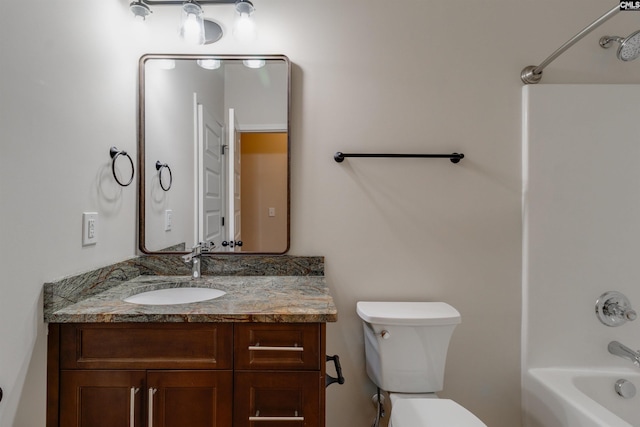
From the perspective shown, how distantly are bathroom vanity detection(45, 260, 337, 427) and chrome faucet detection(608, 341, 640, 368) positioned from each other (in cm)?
147

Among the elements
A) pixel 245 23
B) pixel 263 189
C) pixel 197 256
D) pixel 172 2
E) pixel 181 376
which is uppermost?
pixel 172 2

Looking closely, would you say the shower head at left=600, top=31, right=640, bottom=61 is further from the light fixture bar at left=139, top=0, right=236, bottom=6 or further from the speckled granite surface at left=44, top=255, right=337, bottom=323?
the light fixture bar at left=139, top=0, right=236, bottom=6

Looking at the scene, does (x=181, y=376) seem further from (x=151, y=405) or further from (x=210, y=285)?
(x=210, y=285)

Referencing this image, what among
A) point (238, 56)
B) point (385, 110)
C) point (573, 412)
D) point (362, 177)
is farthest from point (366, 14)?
point (573, 412)

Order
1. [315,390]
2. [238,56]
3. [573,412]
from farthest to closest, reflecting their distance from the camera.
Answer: [238,56] < [573,412] < [315,390]

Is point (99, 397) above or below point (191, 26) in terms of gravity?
below

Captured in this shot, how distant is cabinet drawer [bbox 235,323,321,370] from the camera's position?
3.51 ft

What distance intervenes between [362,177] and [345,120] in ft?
0.98

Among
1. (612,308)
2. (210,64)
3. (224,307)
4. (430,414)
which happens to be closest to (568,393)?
(612,308)

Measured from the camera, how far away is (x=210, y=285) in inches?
57.8

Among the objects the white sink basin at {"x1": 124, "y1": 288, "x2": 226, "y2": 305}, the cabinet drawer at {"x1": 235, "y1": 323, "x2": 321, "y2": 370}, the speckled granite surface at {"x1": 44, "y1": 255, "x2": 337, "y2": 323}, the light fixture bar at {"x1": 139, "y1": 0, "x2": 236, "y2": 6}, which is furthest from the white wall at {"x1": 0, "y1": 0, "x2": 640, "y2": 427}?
the cabinet drawer at {"x1": 235, "y1": 323, "x2": 321, "y2": 370}

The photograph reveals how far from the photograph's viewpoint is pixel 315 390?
3.49 ft

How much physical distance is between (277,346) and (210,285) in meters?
0.54

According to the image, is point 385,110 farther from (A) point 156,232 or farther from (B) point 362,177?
(A) point 156,232
